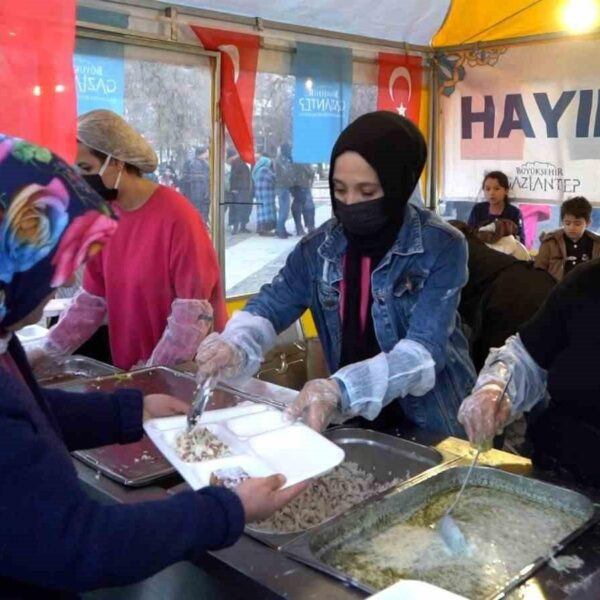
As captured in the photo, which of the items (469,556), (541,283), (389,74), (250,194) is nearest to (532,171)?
(389,74)

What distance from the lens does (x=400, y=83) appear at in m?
5.27

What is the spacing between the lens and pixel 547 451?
1.45 metres

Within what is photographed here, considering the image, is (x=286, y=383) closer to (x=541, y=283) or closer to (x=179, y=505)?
(x=541, y=283)

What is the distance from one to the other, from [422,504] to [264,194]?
11.8 ft

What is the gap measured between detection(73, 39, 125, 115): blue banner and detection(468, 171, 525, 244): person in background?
2741 millimetres

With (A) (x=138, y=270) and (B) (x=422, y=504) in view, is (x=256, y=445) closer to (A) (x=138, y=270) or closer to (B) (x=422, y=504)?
(B) (x=422, y=504)

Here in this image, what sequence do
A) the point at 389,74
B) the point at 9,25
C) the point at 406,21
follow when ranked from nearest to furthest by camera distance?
the point at 9,25 → the point at 406,21 → the point at 389,74

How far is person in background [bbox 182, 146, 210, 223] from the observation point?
427 centimetres

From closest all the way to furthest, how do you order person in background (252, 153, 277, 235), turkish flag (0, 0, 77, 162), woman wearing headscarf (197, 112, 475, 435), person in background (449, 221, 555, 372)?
woman wearing headscarf (197, 112, 475, 435)
turkish flag (0, 0, 77, 162)
person in background (449, 221, 555, 372)
person in background (252, 153, 277, 235)

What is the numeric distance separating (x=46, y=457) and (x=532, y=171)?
4.96 m

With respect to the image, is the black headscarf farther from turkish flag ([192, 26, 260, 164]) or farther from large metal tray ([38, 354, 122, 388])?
turkish flag ([192, 26, 260, 164])

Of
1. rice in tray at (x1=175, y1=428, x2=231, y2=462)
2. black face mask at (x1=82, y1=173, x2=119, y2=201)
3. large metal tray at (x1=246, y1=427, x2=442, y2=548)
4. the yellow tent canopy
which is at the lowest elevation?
large metal tray at (x1=246, y1=427, x2=442, y2=548)

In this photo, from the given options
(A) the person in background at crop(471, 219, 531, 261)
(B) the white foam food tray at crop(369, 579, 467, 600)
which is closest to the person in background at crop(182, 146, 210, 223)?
(A) the person in background at crop(471, 219, 531, 261)

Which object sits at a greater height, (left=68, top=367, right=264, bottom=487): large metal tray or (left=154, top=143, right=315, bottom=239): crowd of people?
(left=154, top=143, right=315, bottom=239): crowd of people
